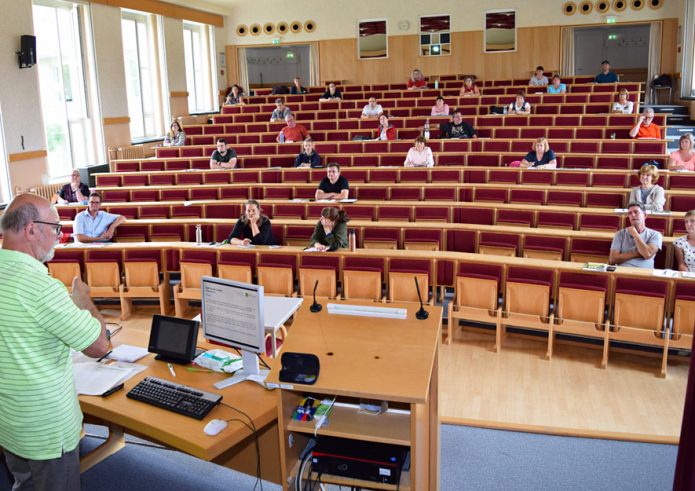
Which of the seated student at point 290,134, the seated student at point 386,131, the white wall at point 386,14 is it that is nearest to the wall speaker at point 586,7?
the white wall at point 386,14

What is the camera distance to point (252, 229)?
619cm

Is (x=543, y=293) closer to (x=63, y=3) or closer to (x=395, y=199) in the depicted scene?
(x=395, y=199)

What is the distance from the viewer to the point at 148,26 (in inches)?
560

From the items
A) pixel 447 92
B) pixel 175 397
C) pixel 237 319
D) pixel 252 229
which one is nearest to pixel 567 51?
pixel 447 92

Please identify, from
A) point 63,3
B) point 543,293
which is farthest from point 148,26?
point 543,293

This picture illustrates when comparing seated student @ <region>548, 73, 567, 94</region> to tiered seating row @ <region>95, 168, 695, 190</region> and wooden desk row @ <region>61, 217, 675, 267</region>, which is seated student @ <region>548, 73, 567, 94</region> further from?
wooden desk row @ <region>61, 217, 675, 267</region>

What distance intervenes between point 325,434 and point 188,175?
7568 mm

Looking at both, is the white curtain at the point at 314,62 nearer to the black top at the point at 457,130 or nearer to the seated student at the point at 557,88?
the seated student at the point at 557,88

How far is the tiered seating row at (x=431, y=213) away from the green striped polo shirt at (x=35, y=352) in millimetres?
4709

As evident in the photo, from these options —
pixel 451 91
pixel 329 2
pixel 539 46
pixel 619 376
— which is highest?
pixel 329 2

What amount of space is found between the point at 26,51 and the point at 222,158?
352cm

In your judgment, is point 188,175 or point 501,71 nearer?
point 188,175

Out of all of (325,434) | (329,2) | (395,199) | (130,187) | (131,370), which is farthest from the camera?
→ (329,2)

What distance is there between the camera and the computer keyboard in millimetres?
2508
